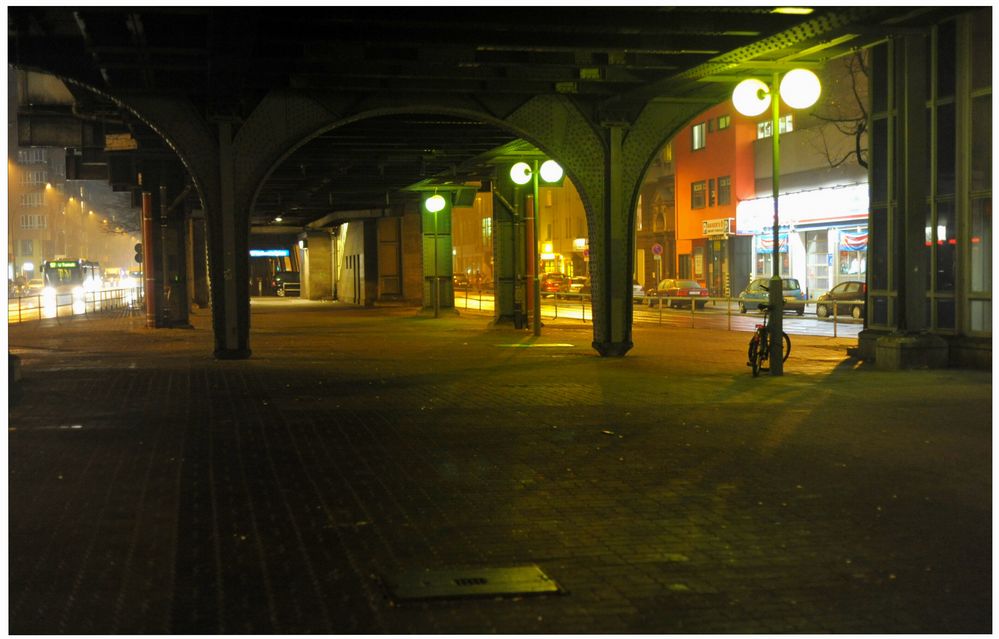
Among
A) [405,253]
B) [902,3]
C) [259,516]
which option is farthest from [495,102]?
[405,253]

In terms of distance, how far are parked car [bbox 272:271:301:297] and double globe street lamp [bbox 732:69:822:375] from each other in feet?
214

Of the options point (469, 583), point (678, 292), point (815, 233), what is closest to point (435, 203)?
point (678, 292)

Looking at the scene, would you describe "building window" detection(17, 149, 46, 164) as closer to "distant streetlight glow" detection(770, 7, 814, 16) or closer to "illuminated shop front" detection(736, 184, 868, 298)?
"illuminated shop front" detection(736, 184, 868, 298)

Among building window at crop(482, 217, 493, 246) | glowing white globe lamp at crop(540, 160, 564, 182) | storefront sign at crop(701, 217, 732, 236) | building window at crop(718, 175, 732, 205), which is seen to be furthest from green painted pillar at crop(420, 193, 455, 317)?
building window at crop(482, 217, 493, 246)

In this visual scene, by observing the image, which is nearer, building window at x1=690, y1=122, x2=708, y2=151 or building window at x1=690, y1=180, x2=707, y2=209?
building window at x1=690, y1=122, x2=708, y2=151

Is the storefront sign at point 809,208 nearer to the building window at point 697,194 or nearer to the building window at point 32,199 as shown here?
the building window at point 697,194

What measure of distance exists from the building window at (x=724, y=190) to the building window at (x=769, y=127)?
2.92m

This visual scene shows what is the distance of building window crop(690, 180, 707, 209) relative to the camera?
221 feet

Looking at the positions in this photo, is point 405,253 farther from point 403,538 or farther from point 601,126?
point 403,538

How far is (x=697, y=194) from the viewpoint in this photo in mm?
68062

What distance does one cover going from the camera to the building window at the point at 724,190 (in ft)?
210

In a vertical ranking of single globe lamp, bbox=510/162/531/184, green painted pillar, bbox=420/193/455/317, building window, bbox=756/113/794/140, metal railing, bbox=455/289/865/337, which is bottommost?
metal railing, bbox=455/289/865/337

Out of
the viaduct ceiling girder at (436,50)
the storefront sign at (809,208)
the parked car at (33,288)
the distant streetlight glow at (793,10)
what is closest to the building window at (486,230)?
the parked car at (33,288)

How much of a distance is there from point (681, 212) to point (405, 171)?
3590 centimetres
